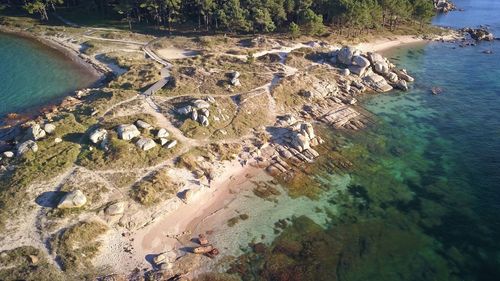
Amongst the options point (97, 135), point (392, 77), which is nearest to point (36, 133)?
point (97, 135)

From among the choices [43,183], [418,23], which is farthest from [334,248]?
[418,23]

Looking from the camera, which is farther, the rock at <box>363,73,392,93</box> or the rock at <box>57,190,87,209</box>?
the rock at <box>363,73,392,93</box>

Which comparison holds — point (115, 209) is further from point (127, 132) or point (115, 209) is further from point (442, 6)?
point (442, 6)

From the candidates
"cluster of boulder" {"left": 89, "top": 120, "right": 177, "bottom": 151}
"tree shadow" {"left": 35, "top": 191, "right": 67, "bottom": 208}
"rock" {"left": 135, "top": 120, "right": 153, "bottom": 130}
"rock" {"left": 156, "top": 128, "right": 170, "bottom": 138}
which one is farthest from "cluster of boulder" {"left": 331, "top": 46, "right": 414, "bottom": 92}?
"tree shadow" {"left": 35, "top": 191, "right": 67, "bottom": 208}

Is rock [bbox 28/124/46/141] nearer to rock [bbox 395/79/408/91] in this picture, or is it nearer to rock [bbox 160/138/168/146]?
rock [bbox 160/138/168/146]

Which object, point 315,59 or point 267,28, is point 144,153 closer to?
point 315,59

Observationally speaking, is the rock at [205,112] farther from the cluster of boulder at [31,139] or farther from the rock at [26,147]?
the rock at [26,147]
